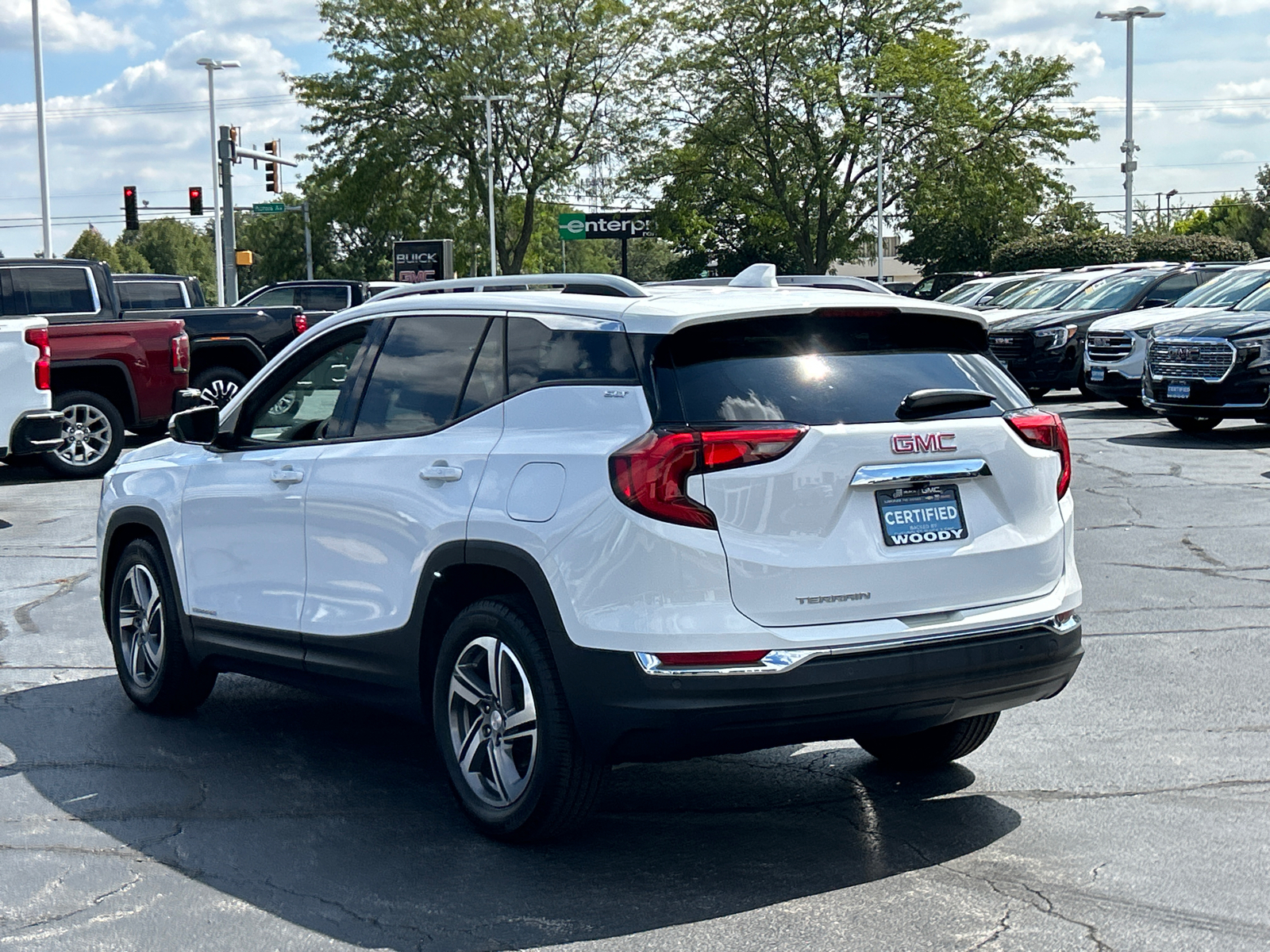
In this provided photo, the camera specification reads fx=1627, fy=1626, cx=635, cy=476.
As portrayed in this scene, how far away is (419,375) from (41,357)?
9.61 meters

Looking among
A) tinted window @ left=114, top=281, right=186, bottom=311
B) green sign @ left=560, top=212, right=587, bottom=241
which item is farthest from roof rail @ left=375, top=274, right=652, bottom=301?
green sign @ left=560, top=212, right=587, bottom=241

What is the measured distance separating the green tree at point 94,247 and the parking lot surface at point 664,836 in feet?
471

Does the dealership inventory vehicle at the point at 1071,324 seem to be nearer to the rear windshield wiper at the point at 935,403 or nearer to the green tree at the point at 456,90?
the rear windshield wiper at the point at 935,403

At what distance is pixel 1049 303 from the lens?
82.2 feet

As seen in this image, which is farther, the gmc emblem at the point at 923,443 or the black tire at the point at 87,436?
the black tire at the point at 87,436

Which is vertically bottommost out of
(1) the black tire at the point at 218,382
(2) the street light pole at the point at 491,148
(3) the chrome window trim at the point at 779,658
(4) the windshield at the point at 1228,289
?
(3) the chrome window trim at the point at 779,658

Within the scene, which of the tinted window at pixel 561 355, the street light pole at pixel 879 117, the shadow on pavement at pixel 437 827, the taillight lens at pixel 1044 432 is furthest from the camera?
the street light pole at pixel 879 117

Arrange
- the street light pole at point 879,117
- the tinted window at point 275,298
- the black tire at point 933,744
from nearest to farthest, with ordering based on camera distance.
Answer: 1. the black tire at point 933,744
2. the tinted window at point 275,298
3. the street light pole at point 879,117

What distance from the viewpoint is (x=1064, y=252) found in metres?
45.4

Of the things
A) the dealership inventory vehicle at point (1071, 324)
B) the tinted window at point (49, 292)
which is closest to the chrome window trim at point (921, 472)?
the tinted window at point (49, 292)

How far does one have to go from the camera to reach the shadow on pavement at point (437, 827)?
4.43 m

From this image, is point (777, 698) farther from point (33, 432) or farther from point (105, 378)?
point (105, 378)

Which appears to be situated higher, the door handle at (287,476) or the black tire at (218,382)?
the door handle at (287,476)

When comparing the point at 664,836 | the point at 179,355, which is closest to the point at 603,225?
the point at 179,355
